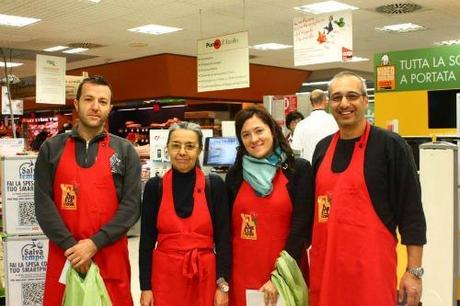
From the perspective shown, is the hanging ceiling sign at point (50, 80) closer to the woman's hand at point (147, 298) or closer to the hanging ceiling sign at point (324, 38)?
the hanging ceiling sign at point (324, 38)

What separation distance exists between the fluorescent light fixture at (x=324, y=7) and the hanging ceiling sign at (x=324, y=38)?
17.1 inches

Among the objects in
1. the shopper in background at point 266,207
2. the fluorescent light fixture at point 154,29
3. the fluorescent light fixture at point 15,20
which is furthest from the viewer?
the fluorescent light fixture at point 154,29

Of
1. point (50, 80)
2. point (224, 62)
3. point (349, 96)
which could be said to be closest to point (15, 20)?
point (50, 80)

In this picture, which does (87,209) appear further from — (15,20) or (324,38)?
(15,20)

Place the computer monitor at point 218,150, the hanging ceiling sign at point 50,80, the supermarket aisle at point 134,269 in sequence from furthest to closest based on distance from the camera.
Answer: the hanging ceiling sign at point 50,80, the computer monitor at point 218,150, the supermarket aisle at point 134,269

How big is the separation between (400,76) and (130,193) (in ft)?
15.1

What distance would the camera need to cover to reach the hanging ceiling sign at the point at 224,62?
27.6 ft

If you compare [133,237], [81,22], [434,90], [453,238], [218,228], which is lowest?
[133,237]

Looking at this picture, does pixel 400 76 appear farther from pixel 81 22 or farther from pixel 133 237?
pixel 81 22

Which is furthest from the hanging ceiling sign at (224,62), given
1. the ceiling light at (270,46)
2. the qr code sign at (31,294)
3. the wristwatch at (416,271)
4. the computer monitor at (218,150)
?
Answer: the wristwatch at (416,271)

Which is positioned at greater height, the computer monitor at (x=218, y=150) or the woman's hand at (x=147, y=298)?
the computer monitor at (x=218, y=150)

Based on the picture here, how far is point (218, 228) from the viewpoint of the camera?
2.67 meters

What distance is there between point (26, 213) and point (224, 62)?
534cm

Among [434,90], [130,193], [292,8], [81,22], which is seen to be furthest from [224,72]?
[130,193]
